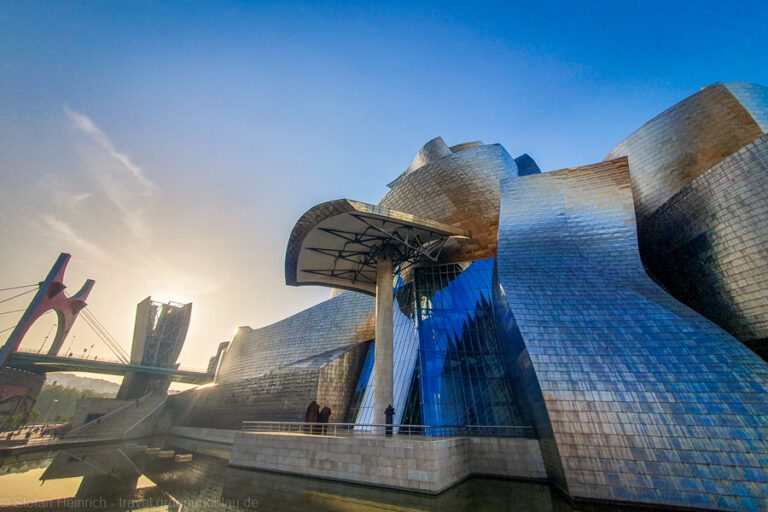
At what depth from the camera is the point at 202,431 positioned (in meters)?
23.4

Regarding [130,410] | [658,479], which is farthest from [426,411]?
[130,410]

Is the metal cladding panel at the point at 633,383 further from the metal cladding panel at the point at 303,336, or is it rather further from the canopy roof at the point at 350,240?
the metal cladding panel at the point at 303,336

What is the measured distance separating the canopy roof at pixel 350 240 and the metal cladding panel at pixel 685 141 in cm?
1225

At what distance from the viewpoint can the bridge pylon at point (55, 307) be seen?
3005cm

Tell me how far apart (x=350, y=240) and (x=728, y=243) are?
1583 cm

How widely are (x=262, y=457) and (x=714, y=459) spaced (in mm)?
13190

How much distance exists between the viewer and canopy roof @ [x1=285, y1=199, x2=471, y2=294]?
13.6m

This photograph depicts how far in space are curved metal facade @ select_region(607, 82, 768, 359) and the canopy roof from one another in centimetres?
988

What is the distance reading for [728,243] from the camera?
12539mm

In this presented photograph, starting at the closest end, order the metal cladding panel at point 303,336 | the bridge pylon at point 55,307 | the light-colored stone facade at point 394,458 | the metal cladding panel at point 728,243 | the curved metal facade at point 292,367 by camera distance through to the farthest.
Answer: the light-colored stone facade at point 394,458
the metal cladding panel at point 728,243
the curved metal facade at point 292,367
the metal cladding panel at point 303,336
the bridge pylon at point 55,307

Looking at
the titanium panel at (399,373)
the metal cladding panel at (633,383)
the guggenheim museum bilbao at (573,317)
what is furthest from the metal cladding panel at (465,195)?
the metal cladding panel at (633,383)

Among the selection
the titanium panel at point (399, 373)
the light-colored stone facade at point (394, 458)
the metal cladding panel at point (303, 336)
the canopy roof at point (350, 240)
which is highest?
A: the canopy roof at point (350, 240)

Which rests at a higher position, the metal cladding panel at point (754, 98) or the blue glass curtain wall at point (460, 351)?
the metal cladding panel at point (754, 98)

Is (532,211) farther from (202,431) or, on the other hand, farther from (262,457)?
(202,431)
